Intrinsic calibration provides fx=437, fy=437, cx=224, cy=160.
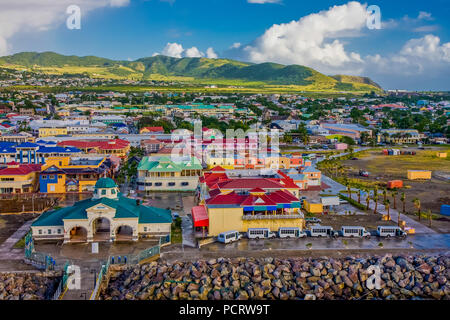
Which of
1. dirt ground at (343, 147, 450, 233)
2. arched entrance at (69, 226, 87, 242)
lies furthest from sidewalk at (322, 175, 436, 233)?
arched entrance at (69, 226, 87, 242)

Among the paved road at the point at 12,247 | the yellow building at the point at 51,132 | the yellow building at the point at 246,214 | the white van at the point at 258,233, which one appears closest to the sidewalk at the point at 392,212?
the yellow building at the point at 246,214

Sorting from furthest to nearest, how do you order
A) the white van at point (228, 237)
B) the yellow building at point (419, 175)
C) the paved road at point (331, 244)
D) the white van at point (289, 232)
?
the yellow building at point (419, 175) → the white van at point (289, 232) → the white van at point (228, 237) → the paved road at point (331, 244)

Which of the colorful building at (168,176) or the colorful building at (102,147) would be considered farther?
the colorful building at (102,147)

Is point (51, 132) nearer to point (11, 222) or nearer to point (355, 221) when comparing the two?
point (11, 222)

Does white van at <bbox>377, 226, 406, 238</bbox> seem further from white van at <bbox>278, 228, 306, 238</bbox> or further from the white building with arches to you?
the white building with arches

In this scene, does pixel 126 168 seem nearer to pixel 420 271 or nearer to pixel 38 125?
pixel 420 271

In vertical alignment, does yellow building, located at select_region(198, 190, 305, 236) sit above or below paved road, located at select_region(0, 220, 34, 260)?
above

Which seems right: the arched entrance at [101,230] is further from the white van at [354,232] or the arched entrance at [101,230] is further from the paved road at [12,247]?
the white van at [354,232]
